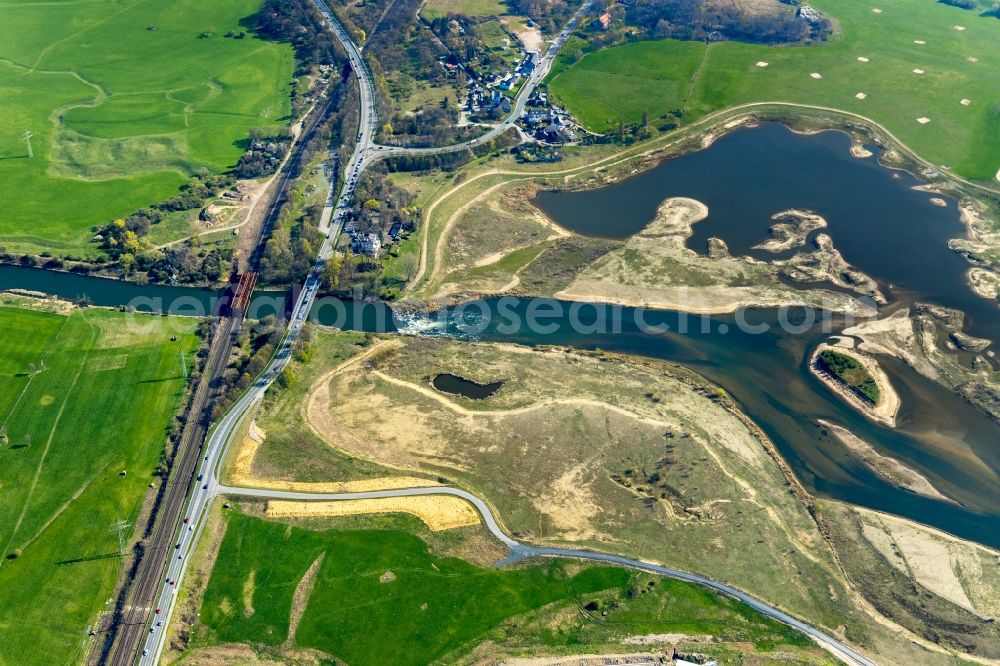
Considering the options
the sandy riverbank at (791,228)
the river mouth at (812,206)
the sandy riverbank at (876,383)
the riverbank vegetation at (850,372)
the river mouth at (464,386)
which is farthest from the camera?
the sandy riverbank at (791,228)

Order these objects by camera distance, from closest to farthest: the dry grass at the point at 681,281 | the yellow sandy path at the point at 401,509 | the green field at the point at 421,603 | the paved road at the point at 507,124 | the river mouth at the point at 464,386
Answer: the green field at the point at 421,603 → the yellow sandy path at the point at 401,509 → the river mouth at the point at 464,386 → the dry grass at the point at 681,281 → the paved road at the point at 507,124

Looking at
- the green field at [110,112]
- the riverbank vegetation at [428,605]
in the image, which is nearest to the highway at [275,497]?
the riverbank vegetation at [428,605]

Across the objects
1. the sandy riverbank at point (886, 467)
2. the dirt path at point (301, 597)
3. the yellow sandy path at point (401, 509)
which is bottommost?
the dirt path at point (301, 597)

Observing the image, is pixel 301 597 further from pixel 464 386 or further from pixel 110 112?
pixel 110 112

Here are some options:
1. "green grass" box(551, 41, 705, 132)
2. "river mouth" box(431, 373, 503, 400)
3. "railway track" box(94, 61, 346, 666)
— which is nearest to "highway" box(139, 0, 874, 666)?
"railway track" box(94, 61, 346, 666)

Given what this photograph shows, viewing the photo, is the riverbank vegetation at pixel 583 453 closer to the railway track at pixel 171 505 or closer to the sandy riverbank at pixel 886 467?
the railway track at pixel 171 505

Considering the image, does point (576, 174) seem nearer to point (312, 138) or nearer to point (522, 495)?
point (312, 138)

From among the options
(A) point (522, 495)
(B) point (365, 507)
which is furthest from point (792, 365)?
(B) point (365, 507)
